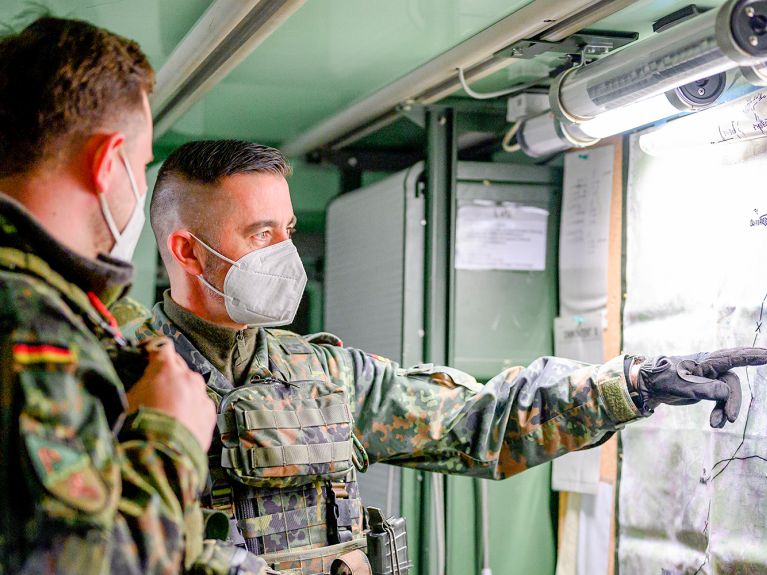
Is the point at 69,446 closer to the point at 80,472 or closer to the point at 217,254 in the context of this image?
the point at 80,472

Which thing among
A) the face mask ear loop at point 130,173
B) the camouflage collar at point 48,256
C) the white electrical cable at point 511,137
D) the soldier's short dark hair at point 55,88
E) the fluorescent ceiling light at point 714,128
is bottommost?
the camouflage collar at point 48,256

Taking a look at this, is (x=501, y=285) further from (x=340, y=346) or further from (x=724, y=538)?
(x=724, y=538)

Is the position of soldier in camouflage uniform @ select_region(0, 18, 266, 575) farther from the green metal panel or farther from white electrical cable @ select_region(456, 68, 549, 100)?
the green metal panel

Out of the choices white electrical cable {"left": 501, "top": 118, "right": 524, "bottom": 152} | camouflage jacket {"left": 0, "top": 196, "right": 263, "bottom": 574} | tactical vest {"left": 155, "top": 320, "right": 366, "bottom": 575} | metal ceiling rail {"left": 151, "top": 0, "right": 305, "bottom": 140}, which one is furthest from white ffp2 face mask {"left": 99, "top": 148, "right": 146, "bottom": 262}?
white electrical cable {"left": 501, "top": 118, "right": 524, "bottom": 152}

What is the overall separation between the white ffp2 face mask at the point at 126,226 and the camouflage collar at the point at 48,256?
7cm

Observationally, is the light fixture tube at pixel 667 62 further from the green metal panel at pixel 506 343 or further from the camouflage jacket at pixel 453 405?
the green metal panel at pixel 506 343

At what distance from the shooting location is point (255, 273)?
2270 mm

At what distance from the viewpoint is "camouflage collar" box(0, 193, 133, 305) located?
123cm

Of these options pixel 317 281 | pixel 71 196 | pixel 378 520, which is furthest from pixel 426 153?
pixel 71 196

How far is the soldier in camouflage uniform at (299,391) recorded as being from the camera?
2.07 metres

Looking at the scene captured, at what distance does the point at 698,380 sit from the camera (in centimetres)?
204

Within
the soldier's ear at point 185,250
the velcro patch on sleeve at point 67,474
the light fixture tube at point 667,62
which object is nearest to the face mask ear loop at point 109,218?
the velcro patch on sleeve at point 67,474

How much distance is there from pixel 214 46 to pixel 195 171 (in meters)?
0.47
